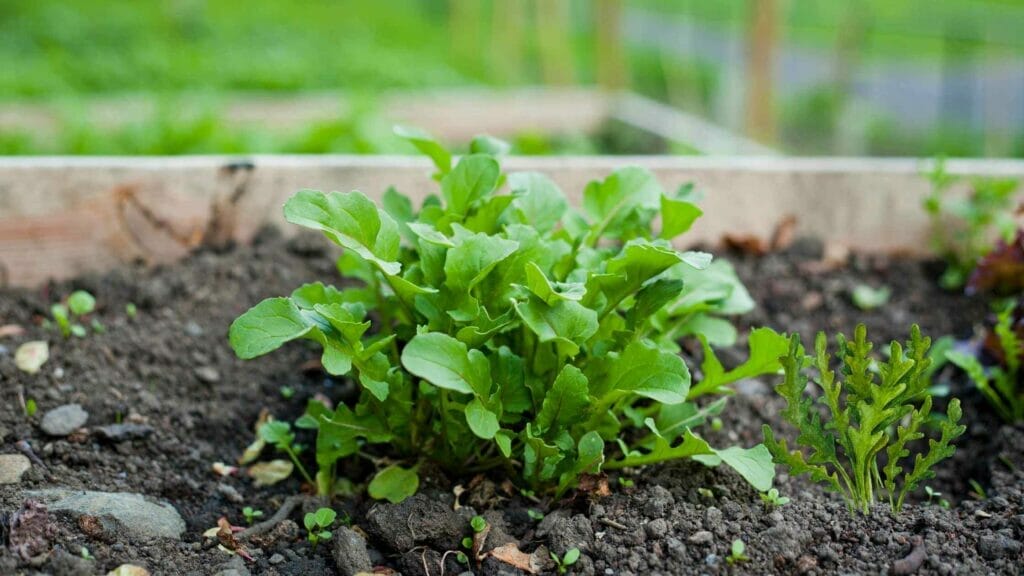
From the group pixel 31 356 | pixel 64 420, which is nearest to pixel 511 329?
pixel 64 420

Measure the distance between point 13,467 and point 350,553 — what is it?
65cm

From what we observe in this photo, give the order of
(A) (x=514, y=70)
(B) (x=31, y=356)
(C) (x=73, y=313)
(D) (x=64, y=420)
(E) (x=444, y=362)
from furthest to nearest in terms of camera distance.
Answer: (A) (x=514, y=70)
(C) (x=73, y=313)
(B) (x=31, y=356)
(D) (x=64, y=420)
(E) (x=444, y=362)

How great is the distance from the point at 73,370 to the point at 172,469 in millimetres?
359

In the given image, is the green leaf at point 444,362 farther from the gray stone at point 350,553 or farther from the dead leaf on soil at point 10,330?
the dead leaf on soil at point 10,330

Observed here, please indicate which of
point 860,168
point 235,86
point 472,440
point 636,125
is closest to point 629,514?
point 472,440

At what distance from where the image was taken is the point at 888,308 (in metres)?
2.50

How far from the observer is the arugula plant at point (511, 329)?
4.95 ft

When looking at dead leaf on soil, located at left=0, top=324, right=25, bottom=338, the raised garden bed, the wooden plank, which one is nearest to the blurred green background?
the wooden plank

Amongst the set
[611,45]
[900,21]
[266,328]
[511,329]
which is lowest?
[900,21]

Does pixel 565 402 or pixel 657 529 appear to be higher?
pixel 565 402

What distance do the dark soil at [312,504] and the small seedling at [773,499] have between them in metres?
0.01

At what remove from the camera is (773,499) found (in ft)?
5.36

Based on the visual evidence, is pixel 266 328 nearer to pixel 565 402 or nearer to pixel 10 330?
pixel 565 402

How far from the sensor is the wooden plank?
2.39 metres
